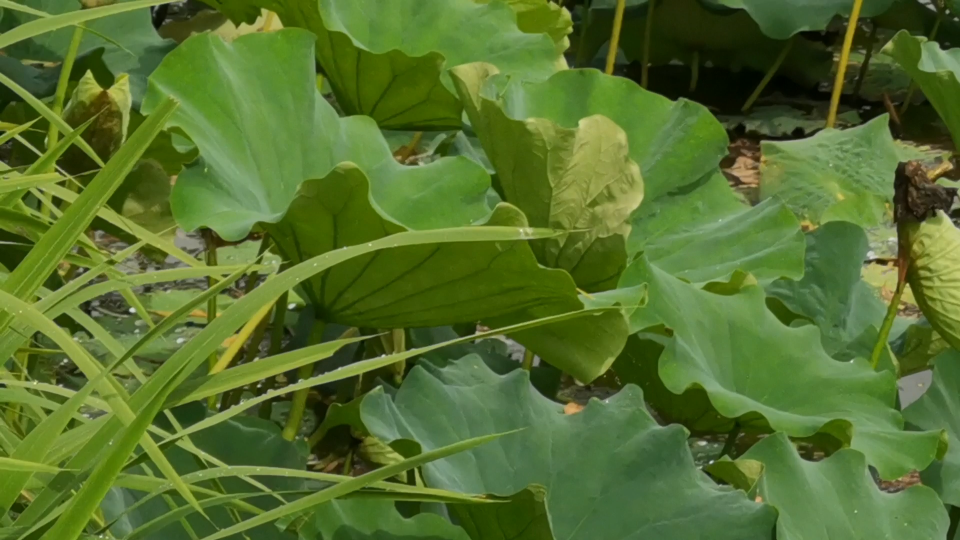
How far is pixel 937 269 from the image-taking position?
0.97m

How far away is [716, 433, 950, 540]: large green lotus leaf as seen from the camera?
0.82 m

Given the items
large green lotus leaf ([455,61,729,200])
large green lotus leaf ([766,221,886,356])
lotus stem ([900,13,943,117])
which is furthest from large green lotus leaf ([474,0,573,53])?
lotus stem ([900,13,943,117])

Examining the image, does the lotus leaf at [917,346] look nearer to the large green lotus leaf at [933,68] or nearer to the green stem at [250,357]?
the large green lotus leaf at [933,68]

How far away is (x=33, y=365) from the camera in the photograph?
3.45 feet

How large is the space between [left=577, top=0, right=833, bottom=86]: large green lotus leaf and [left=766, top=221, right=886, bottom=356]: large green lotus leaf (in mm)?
1532

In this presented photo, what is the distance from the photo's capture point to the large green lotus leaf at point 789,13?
2393mm

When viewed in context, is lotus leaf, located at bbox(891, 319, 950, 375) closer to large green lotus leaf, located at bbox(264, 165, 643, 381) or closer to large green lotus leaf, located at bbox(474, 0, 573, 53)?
large green lotus leaf, located at bbox(264, 165, 643, 381)

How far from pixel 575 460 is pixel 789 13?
189cm

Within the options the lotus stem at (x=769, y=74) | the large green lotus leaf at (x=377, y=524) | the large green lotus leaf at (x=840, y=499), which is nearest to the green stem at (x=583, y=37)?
the lotus stem at (x=769, y=74)

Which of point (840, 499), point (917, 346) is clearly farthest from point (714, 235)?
point (840, 499)

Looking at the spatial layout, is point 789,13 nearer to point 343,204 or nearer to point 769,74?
point 769,74

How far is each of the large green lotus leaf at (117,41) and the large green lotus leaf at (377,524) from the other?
0.95m

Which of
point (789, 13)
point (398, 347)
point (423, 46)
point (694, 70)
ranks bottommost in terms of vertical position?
point (694, 70)

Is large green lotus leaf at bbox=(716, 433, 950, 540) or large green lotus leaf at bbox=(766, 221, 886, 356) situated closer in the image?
large green lotus leaf at bbox=(716, 433, 950, 540)
